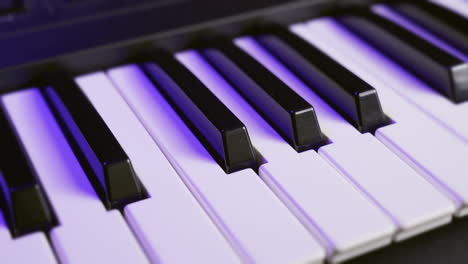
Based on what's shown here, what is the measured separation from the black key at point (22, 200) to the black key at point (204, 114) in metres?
0.22

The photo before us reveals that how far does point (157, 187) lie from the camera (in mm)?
681

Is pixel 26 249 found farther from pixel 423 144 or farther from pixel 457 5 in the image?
pixel 457 5

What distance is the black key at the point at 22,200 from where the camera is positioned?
2.06ft

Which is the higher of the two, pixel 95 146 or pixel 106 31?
pixel 106 31

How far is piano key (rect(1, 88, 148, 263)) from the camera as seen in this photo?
60 cm

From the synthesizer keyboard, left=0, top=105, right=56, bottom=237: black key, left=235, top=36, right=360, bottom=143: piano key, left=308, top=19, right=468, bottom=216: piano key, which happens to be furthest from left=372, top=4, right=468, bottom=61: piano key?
left=0, top=105, right=56, bottom=237: black key

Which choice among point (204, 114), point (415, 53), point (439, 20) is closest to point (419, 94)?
point (415, 53)

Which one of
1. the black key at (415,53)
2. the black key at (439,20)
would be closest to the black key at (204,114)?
the black key at (415,53)

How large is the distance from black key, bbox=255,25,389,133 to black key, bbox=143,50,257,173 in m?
0.17

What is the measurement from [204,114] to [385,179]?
0.25 meters

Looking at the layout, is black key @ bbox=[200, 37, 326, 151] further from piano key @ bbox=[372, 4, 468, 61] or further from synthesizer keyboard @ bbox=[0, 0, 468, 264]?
piano key @ bbox=[372, 4, 468, 61]

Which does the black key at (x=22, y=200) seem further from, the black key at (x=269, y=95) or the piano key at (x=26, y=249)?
the black key at (x=269, y=95)

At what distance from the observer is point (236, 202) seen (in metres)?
0.64

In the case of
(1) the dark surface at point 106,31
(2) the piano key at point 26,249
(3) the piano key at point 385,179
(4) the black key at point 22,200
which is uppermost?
(1) the dark surface at point 106,31
